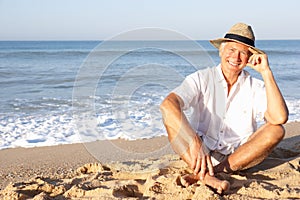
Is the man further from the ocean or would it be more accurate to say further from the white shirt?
the ocean

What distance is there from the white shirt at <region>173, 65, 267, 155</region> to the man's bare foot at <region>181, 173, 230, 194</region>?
47 centimetres

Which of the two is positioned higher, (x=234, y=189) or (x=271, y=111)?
(x=271, y=111)

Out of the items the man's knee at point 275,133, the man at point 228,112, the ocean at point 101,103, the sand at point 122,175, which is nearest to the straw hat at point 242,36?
the man at point 228,112

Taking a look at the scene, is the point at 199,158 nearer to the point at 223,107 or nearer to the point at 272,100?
the point at 223,107

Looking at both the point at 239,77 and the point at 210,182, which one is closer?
the point at 210,182

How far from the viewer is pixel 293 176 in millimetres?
3082

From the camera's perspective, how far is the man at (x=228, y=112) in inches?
113

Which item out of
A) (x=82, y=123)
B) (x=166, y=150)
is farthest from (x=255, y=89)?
(x=82, y=123)

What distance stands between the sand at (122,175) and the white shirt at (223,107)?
0.34 metres

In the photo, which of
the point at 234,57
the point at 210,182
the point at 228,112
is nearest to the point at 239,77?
the point at 234,57

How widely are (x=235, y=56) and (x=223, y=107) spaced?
17.7 inches

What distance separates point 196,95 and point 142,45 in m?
0.90

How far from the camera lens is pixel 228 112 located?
3.18m

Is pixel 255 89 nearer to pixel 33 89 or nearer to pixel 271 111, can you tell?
pixel 271 111
